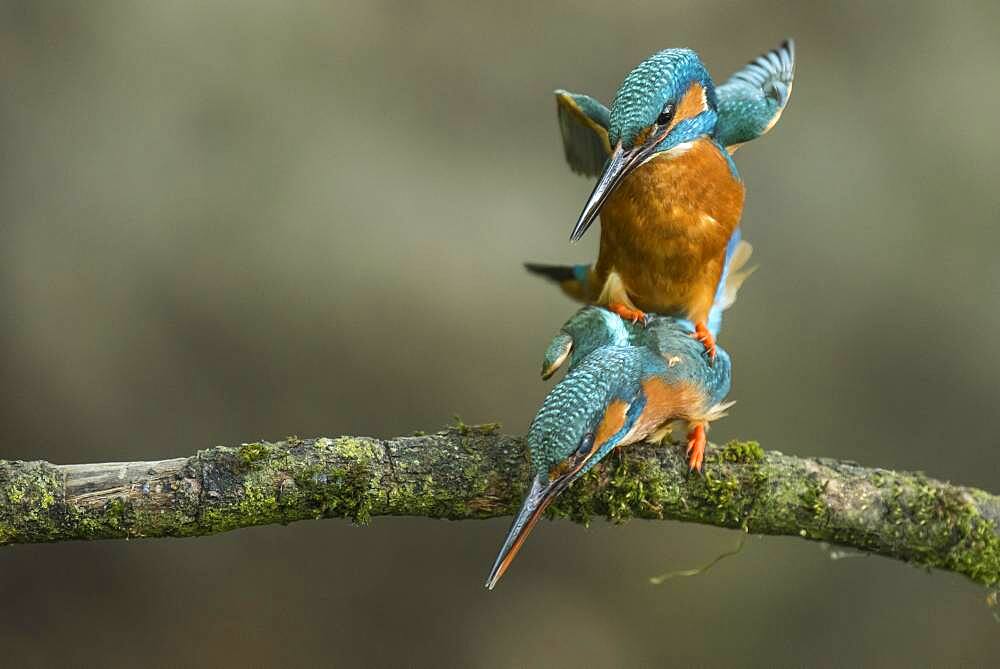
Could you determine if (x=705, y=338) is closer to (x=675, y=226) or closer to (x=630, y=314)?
(x=630, y=314)

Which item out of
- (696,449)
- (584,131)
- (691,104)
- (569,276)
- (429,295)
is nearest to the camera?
(696,449)

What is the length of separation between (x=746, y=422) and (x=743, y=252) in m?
1.72

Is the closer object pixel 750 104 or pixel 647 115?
pixel 647 115

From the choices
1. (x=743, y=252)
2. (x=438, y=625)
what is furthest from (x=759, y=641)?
(x=743, y=252)

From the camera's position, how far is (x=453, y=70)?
6.04 m

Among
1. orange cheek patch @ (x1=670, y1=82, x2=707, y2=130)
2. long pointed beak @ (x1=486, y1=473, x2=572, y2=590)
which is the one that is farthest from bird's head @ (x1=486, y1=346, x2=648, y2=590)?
orange cheek patch @ (x1=670, y1=82, x2=707, y2=130)

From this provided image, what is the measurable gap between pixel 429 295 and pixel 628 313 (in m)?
2.09

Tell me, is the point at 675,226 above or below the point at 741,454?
above

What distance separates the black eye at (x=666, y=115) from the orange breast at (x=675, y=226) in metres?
0.25

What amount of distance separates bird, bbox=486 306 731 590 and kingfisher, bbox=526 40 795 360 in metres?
0.15

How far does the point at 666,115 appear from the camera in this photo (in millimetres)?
3365

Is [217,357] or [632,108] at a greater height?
[632,108]

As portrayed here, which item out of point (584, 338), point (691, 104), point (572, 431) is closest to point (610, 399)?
point (572, 431)

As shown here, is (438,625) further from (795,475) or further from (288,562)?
(795,475)
